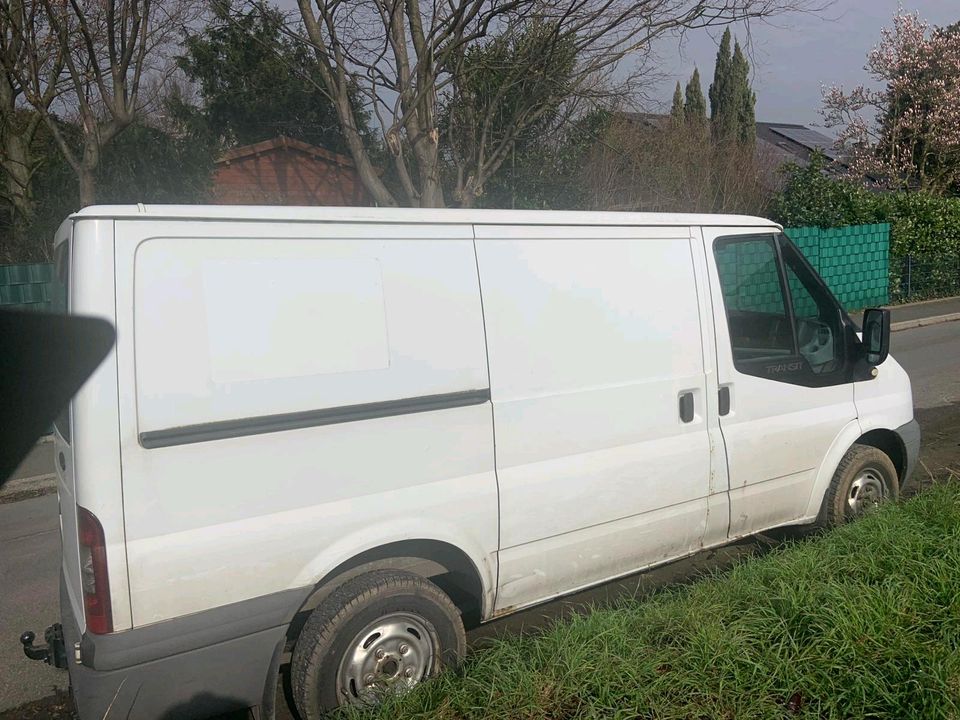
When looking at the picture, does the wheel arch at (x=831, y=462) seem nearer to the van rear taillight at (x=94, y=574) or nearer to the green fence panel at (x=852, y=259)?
the van rear taillight at (x=94, y=574)

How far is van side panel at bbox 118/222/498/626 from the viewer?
2793 mm

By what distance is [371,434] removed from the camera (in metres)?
3.16

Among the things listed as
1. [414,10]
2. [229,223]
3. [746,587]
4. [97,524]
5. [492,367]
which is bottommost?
[746,587]

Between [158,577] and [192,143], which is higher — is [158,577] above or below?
below

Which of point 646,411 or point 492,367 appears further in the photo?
point 646,411

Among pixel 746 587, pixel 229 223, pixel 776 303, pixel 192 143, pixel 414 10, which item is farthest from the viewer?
pixel 192 143

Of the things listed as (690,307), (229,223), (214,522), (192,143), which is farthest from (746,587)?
(192,143)

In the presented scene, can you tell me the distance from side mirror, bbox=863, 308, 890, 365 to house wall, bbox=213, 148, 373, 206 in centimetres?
1670

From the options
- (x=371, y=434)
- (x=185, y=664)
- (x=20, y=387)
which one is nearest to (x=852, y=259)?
(x=20, y=387)

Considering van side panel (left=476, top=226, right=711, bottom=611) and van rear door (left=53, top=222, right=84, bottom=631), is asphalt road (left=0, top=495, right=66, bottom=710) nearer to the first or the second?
van rear door (left=53, top=222, right=84, bottom=631)

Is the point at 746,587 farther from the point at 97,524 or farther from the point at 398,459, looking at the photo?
the point at 97,524

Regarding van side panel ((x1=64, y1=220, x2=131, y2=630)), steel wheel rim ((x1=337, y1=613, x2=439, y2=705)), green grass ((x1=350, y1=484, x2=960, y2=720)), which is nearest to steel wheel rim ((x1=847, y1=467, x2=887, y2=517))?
green grass ((x1=350, y1=484, x2=960, y2=720))

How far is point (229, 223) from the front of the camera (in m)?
2.94

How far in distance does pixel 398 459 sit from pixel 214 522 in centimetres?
71
